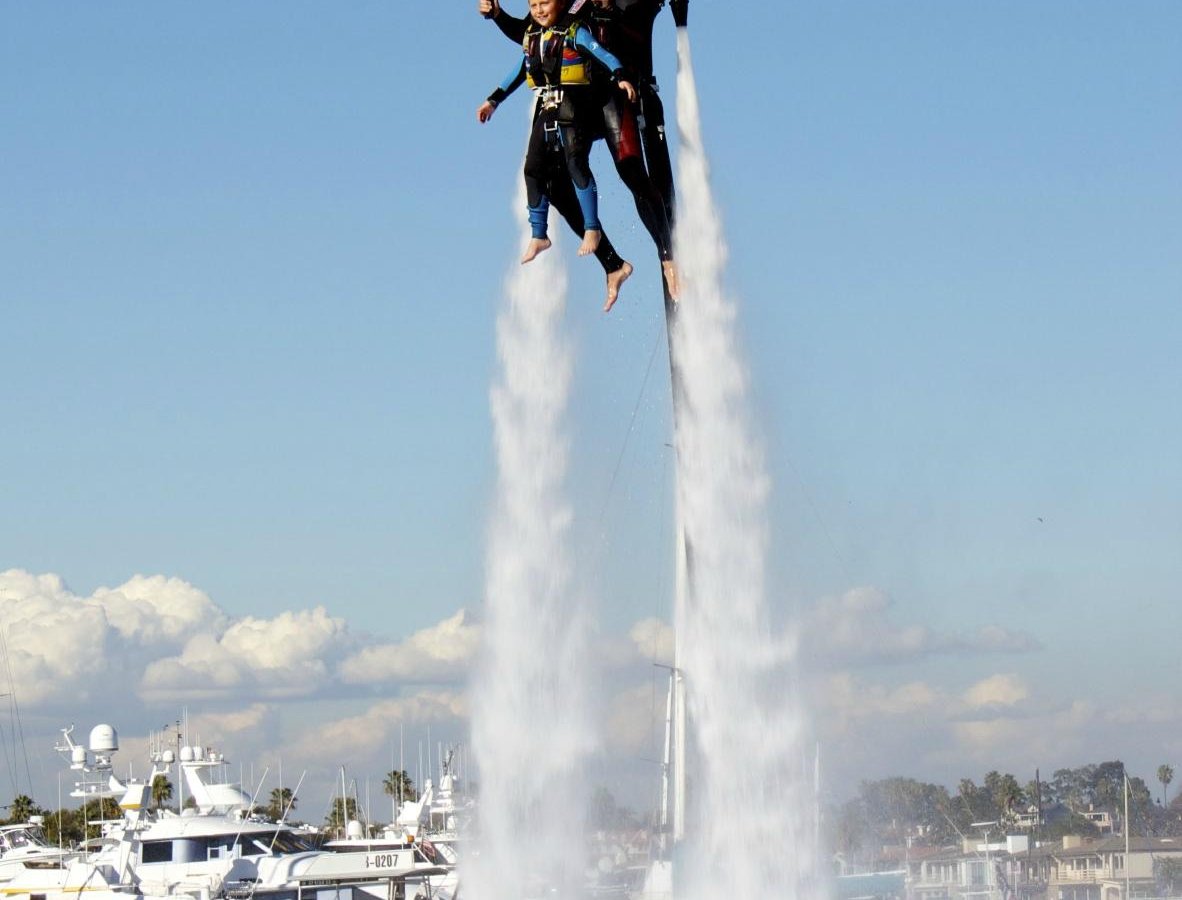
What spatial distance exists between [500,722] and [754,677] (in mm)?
3992

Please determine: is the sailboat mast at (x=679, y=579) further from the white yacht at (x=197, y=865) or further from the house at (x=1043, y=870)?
the white yacht at (x=197, y=865)

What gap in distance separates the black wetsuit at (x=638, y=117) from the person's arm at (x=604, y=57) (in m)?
0.24

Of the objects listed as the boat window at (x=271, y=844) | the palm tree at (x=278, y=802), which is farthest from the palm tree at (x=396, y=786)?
the boat window at (x=271, y=844)

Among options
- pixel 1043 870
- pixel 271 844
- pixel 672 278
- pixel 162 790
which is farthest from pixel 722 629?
pixel 162 790

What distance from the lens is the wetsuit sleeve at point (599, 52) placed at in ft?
75.7

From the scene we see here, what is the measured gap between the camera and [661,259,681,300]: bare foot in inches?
989

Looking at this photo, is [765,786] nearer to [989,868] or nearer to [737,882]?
[737,882]

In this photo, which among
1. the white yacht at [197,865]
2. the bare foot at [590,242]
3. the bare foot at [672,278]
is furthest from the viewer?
the white yacht at [197,865]

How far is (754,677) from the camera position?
983 inches

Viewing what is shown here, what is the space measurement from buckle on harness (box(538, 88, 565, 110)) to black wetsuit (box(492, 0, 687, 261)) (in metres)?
0.52

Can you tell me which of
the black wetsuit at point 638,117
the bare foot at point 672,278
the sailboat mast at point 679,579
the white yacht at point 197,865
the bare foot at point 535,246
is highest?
the black wetsuit at point 638,117

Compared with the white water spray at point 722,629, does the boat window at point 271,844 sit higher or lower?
lower

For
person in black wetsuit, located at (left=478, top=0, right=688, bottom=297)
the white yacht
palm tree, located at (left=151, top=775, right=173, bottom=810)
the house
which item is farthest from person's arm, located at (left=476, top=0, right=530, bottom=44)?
palm tree, located at (left=151, top=775, right=173, bottom=810)

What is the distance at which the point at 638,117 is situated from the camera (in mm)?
23719
